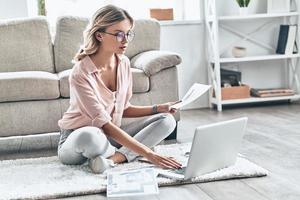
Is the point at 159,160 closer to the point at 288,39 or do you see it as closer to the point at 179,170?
the point at 179,170

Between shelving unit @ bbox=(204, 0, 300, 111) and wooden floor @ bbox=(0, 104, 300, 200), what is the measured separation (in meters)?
0.11

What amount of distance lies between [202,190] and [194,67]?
278cm

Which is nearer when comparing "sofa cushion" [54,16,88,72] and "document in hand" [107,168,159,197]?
"document in hand" [107,168,159,197]

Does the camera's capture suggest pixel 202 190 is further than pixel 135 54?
No

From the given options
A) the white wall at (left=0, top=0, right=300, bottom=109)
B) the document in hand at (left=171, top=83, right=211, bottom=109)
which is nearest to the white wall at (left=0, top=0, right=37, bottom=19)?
the white wall at (left=0, top=0, right=300, bottom=109)

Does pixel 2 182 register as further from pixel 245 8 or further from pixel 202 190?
pixel 245 8

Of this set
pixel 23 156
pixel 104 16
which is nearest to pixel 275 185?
pixel 104 16

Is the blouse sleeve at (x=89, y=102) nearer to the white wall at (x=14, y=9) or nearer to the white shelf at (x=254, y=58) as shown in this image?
the white wall at (x=14, y=9)

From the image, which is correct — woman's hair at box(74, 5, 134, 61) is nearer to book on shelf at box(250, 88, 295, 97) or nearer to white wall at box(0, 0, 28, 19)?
white wall at box(0, 0, 28, 19)

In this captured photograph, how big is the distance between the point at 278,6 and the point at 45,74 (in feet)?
7.92

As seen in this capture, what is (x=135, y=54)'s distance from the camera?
382 cm

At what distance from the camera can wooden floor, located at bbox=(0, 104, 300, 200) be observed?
6.57ft

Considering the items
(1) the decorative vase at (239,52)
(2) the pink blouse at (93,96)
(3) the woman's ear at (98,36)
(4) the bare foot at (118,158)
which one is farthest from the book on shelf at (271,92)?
(3) the woman's ear at (98,36)

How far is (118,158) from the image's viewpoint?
2.48 meters
